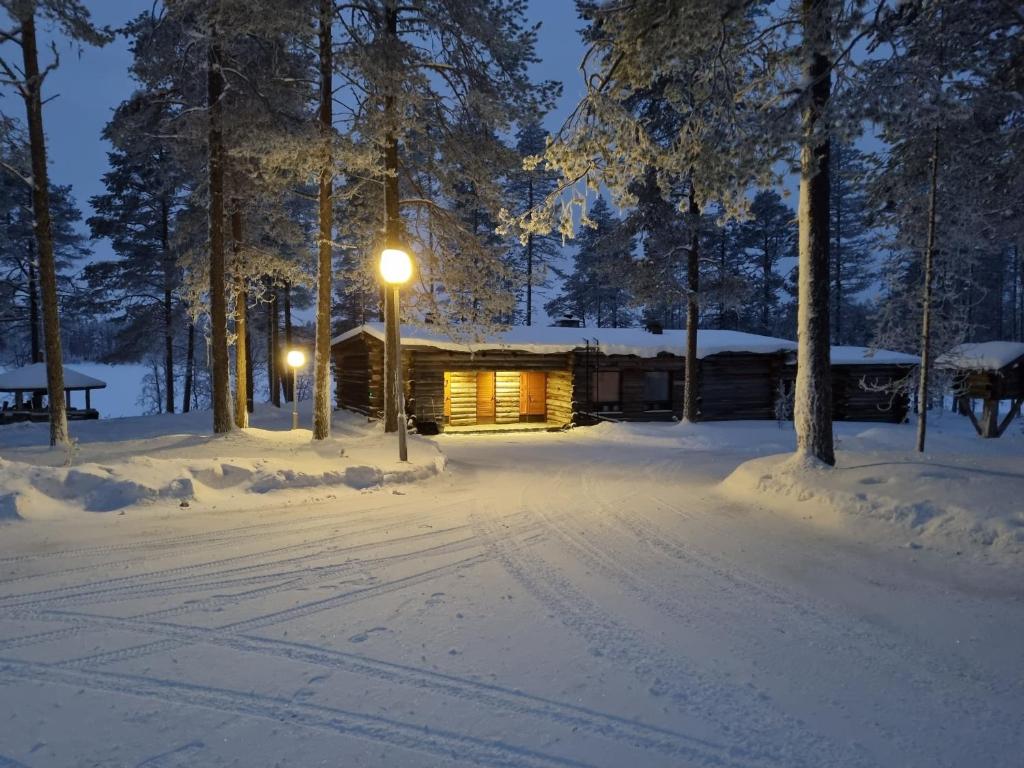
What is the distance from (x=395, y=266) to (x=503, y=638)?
7.10m

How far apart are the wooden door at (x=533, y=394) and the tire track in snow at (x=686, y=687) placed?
1985 cm

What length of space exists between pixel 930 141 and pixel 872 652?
10.5 meters

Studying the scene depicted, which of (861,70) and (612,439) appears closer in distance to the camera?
(861,70)

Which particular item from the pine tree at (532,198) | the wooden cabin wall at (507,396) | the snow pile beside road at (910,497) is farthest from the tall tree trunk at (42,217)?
the pine tree at (532,198)

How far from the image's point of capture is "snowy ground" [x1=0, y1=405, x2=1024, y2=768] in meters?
2.69

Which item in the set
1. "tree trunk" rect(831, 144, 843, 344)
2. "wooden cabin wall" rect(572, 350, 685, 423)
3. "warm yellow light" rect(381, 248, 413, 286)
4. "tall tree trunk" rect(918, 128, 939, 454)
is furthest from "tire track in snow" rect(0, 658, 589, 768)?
"tree trunk" rect(831, 144, 843, 344)

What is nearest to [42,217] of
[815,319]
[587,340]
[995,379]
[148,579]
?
[148,579]

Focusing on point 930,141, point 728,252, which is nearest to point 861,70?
point 930,141

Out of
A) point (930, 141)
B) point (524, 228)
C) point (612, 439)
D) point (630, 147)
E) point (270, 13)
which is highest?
point (270, 13)

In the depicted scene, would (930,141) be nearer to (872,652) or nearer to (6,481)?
(872,652)

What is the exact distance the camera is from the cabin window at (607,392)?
2212cm

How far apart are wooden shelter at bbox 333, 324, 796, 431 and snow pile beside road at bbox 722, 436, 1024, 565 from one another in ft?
39.9

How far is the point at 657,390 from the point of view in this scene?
77.7 ft

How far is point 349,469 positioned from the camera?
8797 mm
